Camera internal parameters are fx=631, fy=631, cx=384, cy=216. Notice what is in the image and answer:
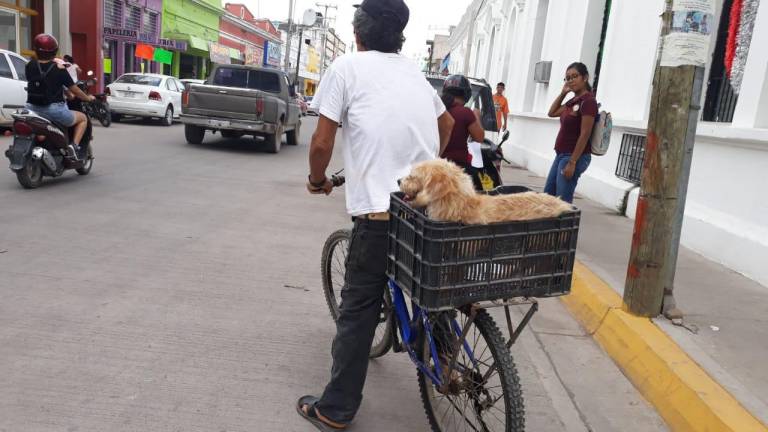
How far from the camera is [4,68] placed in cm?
1200

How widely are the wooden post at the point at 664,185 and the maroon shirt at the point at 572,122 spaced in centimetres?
161

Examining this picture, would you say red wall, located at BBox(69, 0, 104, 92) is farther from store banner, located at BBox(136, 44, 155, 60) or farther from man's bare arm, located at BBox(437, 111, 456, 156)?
man's bare arm, located at BBox(437, 111, 456, 156)

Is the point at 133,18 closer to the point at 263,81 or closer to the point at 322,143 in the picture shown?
the point at 263,81

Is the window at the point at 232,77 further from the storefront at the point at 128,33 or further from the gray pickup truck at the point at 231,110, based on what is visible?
the storefront at the point at 128,33

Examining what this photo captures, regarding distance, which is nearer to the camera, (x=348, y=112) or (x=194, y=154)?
(x=348, y=112)

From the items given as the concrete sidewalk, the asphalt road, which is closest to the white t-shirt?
the asphalt road

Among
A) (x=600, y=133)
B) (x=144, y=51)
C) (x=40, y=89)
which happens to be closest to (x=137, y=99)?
(x=144, y=51)

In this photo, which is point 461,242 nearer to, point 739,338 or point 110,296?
point 739,338

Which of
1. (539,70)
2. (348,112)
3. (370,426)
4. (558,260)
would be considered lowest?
(370,426)

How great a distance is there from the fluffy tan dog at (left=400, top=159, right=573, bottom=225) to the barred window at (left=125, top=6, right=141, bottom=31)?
2841 centimetres

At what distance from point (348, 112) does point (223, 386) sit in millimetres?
1564

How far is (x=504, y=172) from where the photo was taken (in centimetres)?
1320

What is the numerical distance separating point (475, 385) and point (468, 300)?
0.53 metres

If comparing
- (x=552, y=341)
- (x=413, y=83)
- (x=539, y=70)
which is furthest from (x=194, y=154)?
(x=413, y=83)
